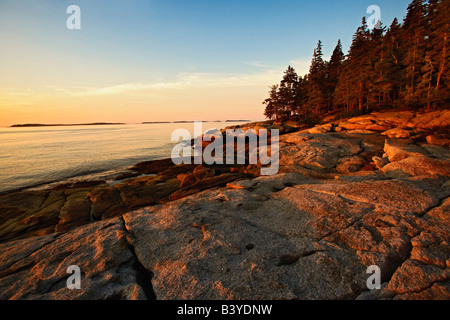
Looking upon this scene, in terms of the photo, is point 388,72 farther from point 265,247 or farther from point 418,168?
point 265,247

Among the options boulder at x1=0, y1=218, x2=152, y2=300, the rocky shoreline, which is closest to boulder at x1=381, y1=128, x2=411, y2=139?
the rocky shoreline

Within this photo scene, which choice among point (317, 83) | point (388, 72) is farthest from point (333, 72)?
point (388, 72)

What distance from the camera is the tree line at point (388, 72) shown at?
94.5ft

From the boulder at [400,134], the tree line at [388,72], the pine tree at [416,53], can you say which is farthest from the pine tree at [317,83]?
the boulder at [400,134]

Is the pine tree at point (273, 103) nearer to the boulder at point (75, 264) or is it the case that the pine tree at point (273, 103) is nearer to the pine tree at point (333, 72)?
the pine tree at point (333, 72)

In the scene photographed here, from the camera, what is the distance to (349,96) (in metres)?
42.5

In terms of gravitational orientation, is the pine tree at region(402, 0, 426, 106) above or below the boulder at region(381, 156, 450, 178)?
above

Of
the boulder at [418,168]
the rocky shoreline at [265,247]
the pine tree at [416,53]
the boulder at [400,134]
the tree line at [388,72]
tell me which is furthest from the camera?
the pine tree at [416,53]

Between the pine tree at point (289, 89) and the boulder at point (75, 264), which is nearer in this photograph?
the boulder at point (75, 264)

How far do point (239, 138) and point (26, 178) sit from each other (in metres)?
31.1

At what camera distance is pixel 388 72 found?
39.0 metres

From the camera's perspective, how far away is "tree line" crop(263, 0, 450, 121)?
A: 2881 cm

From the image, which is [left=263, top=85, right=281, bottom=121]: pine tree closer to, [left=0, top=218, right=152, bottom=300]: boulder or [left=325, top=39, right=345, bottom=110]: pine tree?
[left=325, top=39, right=345, bottom=110]: pine tree
